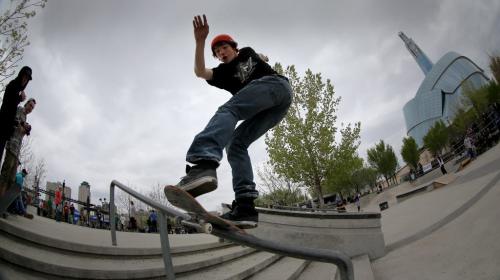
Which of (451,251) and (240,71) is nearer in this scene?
(240,71)

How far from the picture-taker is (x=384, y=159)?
4825 cm

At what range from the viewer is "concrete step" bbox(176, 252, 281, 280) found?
125 inches

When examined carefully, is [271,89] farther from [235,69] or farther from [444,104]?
[444,104]

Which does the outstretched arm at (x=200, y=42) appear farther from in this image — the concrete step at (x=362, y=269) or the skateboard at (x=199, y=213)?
the concrete step at (x=362, y=269)

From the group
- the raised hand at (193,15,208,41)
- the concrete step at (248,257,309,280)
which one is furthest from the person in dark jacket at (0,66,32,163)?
the concrete step at (248,257,309,280)

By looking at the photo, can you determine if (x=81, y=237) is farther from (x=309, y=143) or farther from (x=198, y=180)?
(x=309, y=143)

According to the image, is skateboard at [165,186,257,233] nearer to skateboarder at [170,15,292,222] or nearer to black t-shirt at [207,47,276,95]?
skateboarder at [170,15,292,222]

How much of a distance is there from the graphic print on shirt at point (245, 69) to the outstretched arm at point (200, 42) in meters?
0.27

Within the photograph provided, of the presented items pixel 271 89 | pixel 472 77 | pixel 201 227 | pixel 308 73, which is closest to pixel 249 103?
pixel 271 89

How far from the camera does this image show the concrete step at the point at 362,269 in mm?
3969

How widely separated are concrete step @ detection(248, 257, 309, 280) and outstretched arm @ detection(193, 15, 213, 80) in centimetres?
285

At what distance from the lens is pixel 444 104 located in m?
93.8

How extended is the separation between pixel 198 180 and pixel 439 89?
11243 centimetres

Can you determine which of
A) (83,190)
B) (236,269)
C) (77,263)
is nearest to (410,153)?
(83,190)
